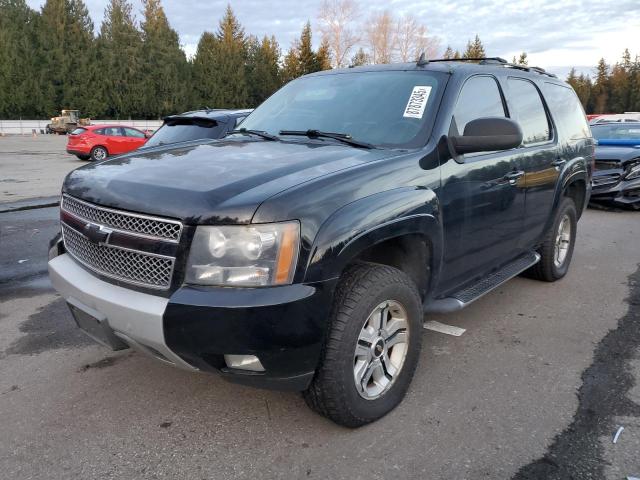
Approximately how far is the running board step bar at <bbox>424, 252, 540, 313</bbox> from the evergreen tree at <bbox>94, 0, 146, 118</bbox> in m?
62.0

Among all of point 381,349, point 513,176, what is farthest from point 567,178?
point 381,349

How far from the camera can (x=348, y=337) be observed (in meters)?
2.54

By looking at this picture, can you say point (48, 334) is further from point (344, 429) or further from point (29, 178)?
point (29, 178)

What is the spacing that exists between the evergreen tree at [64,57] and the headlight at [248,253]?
6227cm

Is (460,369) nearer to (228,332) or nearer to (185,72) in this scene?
(228,332)

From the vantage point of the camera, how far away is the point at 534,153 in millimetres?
4277

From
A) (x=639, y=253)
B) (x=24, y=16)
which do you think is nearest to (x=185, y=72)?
(x=24, y=16)

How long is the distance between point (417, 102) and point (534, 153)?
1391 mm

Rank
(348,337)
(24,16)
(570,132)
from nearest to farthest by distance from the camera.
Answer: (348,337) < (570,132) < (24,16)

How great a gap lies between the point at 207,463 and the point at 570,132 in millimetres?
→ 4331

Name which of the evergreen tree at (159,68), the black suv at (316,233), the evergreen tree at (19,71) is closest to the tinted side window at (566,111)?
the black suv at (316,233)

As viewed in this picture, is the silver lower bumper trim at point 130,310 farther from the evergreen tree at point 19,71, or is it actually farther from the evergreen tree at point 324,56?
the evergreen tree at point 19,71

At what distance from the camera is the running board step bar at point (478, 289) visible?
3389 millimetres

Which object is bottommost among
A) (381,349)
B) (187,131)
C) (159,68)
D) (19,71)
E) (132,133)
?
(381,349)
